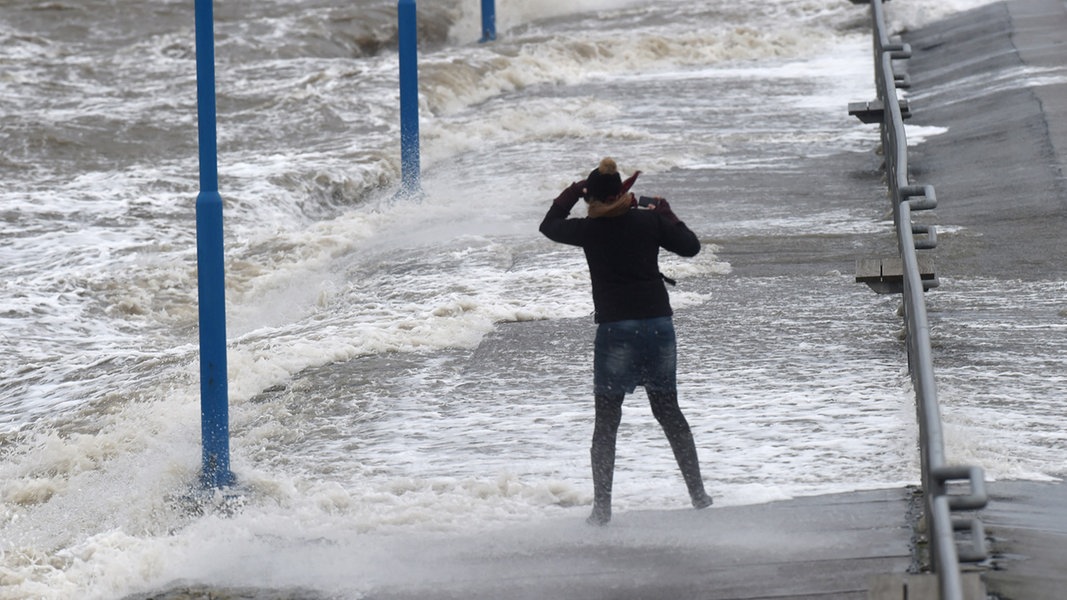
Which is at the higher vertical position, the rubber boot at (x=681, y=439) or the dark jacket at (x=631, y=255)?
the dark jacket at (x=631, y=255)

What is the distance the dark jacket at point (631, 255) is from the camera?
615cm

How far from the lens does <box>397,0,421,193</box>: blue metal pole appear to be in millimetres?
14141

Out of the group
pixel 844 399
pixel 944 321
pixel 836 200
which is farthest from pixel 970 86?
pixel 844 399

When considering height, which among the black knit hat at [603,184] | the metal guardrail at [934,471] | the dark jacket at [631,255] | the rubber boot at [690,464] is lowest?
the rubber boot at [690,464]

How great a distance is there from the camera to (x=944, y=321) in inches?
347

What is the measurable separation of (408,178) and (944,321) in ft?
22.0

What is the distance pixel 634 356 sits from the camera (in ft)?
20.3

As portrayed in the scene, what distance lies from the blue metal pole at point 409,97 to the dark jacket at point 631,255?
8118 millimetres

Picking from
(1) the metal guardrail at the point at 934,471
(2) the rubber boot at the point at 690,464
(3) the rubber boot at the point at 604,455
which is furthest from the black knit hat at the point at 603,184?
(1) the metal guardrail at the point at 934,471

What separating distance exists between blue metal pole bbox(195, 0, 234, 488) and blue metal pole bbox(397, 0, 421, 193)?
6.93 m

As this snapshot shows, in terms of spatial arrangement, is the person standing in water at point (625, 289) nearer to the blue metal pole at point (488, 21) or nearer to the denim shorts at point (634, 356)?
the denim shorts at point (634, 356)

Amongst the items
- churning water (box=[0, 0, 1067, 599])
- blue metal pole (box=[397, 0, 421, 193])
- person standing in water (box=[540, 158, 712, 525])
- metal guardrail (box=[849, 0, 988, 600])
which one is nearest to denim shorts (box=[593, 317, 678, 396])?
person standing in water (box=[540, 158, 712, 525])

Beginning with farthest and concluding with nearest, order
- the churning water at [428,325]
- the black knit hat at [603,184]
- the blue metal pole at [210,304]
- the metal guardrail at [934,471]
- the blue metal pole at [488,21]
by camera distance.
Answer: the blue metal pole at [488,21], the blue metal pole at [210,304], the churning water at [428,325], the black knit hat at [603,184], the metal guardrail at [934,471]

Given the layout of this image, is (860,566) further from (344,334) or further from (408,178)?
(408,178)
